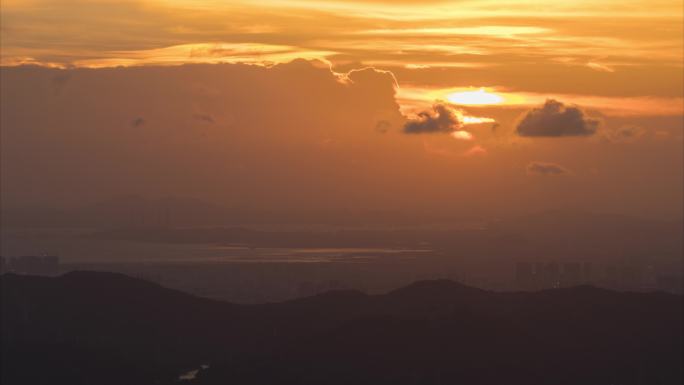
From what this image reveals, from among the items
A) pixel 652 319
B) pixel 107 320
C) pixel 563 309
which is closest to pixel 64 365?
pixel 107 320

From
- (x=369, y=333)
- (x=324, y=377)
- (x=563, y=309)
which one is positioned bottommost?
(x=324, y=377)

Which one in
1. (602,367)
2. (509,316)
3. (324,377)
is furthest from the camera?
(509,316)

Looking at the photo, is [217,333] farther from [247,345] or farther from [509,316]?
[509,316]

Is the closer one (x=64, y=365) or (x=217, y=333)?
(x=64, y=365)

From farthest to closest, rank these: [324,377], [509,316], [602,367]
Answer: [509,316]
[602,367]
[324,377]

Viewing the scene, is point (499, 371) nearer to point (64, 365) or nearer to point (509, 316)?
point (509, 316)

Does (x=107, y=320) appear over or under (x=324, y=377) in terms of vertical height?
over
